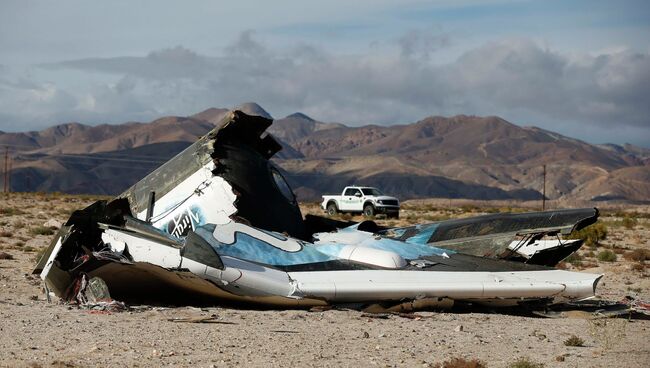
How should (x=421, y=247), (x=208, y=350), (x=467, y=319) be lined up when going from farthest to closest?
(x=421, y=247) → (x=467, y=319) → (x=208, y=350)

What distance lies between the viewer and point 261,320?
11.4 metres

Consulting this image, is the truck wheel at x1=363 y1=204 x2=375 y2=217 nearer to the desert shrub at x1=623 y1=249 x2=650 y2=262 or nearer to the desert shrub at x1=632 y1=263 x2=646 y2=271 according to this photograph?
the desert shrub at x1=623 y1=249 x2=650 y2=262

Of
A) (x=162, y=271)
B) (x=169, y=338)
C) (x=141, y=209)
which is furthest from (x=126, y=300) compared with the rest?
(x=169, y=338)

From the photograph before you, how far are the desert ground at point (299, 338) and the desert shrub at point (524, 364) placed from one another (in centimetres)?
2

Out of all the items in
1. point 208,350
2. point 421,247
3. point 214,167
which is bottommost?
point 208,350

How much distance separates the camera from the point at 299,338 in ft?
33.6

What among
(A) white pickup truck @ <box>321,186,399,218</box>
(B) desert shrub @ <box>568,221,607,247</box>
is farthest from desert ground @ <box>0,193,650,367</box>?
(A) white pickup truck @ <box>321,186,399,218</box>

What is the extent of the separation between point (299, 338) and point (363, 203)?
4331 cm

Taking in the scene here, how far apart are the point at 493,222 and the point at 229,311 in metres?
5.06

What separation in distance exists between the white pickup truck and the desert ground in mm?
39302

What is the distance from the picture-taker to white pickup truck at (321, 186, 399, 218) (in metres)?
52.7

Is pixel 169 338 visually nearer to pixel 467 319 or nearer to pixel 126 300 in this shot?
pixel 126 300

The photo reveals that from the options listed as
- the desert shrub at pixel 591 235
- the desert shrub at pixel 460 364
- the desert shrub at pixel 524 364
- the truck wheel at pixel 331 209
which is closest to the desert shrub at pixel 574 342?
the desert shrub at pixel 524 364

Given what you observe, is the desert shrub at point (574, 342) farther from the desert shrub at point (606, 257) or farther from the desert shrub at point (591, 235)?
the desert shrub at point (591, 235)
